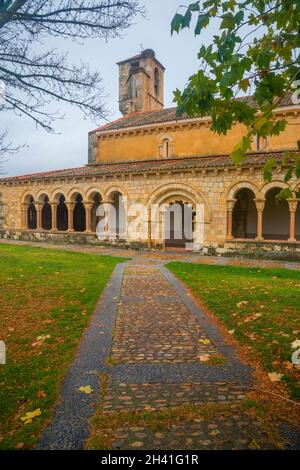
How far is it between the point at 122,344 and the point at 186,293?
3.50 m

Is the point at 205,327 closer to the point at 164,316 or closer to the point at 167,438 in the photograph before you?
the point at 164,316

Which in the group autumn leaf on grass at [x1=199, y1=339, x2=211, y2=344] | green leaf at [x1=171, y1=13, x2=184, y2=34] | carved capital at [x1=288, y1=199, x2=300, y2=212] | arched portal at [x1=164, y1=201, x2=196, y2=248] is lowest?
autumn leaf on grass at [x1=199, y1=339, x2=211, y2=344]

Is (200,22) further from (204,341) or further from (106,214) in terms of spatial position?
(106,214)

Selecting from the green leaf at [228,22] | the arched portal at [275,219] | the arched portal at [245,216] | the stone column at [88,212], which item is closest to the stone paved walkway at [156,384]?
the green leaf at [228,22]

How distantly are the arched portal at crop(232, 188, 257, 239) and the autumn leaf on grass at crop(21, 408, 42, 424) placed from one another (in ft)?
58.3

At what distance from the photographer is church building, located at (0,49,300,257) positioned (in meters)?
16.1

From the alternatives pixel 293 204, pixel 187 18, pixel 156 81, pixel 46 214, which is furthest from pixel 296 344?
pixel 156 81

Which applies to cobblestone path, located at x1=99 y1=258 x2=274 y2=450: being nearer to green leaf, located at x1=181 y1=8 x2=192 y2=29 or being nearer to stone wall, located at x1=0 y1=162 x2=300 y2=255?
green leaf, located at x1=181 y1=8 x2=192 y2=29

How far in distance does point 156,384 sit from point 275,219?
58.1ft

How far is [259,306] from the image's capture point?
22.0 feet

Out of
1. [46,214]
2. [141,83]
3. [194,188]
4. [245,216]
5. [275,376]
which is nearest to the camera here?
[275,376]

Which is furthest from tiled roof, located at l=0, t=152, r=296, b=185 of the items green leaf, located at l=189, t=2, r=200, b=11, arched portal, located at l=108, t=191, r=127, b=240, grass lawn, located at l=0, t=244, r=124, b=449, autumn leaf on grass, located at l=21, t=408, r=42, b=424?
autumn leaf on grass, located at l=21, t=408, r=42, b=424

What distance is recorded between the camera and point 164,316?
6281 millimetres

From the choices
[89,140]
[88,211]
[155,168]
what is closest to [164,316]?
[155,168]
